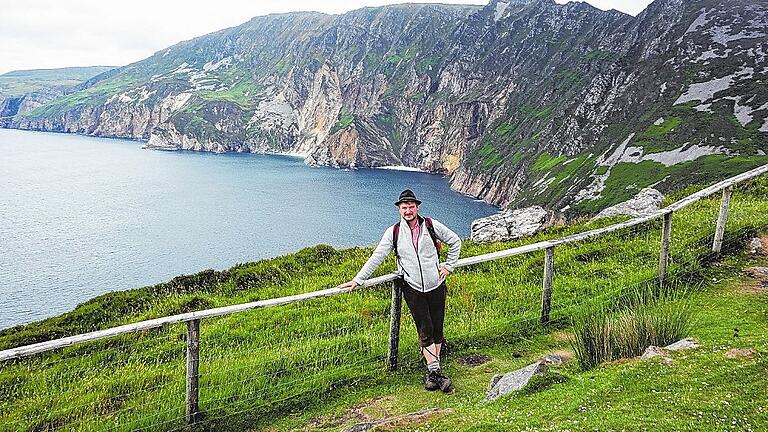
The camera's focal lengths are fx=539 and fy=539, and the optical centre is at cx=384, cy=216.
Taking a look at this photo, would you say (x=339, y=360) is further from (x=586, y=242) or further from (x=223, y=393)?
(x=586, y=242)

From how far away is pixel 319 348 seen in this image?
1057 centimetres

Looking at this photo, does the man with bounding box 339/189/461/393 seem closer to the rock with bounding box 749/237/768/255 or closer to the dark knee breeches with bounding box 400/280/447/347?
the dark knee breeches with bounding box 400/280/447/347

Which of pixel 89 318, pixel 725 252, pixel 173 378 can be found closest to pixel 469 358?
pixel 173 378

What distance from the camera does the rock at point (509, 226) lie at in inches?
1032

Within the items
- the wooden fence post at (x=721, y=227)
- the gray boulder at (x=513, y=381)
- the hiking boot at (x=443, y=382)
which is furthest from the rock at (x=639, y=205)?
the gray boulder at (x=513, y=381)

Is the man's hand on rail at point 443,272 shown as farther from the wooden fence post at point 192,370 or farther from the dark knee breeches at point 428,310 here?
the wooden fence post at point 192,370

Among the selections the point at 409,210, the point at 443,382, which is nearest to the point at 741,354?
the point at 443,382

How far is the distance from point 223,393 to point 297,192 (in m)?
151

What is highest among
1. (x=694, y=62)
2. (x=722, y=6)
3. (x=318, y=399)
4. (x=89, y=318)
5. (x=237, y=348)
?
(x=722, y=6)

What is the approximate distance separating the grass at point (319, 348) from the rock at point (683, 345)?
1.23m

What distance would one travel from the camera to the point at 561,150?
519 ft

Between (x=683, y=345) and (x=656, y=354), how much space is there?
2.03 feet

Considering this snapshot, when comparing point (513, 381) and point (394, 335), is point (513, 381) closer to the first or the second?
point (513, 381)

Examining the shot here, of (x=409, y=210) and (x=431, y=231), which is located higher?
(x=409, y=210)
